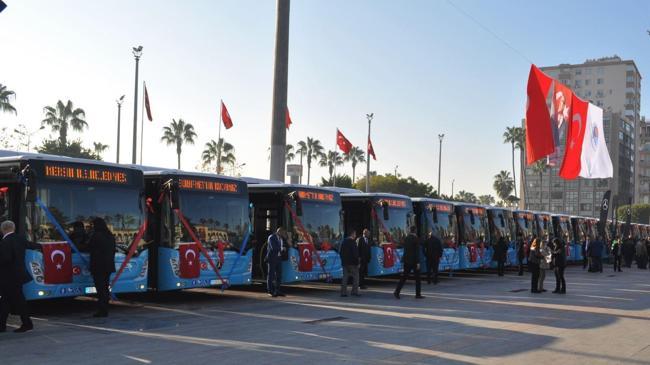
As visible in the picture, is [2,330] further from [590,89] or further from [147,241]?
[590,89]

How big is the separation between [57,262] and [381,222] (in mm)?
11868

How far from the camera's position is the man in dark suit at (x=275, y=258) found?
695 inches

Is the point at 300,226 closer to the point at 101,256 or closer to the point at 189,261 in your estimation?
the point at 189,261

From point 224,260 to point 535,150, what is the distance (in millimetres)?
13718

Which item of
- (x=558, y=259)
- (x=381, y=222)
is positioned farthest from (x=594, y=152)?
(x=381, y=222)

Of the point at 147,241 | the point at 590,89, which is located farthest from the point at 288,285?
the point at 590,89

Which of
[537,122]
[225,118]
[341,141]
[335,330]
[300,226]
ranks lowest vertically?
[335,330]

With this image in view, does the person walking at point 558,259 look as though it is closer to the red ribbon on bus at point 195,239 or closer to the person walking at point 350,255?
the person walking at point 350,255

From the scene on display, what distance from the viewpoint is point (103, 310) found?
1345 centimetres

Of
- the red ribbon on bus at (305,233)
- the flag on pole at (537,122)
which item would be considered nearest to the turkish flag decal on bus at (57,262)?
the red ribbon on bus at (305,233)

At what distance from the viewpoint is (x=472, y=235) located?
28875 mm

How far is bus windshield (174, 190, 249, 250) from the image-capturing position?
16.0 meters

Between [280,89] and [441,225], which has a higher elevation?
[280,89]

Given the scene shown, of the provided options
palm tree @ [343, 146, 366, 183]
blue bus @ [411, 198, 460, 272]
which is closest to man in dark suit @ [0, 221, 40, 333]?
blue bus @ [411, 198, 460, 272]
